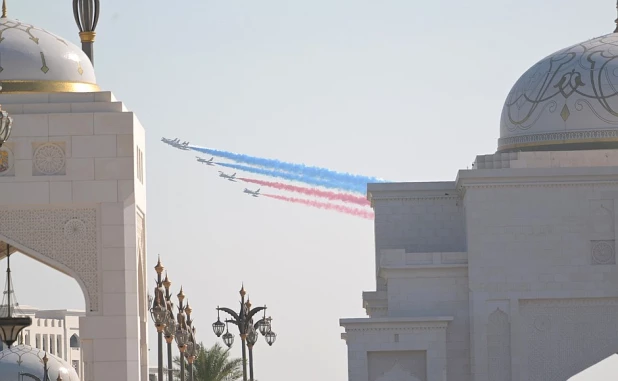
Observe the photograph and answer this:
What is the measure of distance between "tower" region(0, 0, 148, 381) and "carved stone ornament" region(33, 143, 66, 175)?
15mm

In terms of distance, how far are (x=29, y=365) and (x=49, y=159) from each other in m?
9.52

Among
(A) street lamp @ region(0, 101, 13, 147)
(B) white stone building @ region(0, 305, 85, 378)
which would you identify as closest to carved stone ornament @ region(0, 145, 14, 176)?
→ (A) street lamp @ region(0, 101, 13, 147)

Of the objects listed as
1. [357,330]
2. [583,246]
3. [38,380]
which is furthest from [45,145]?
[583,246]

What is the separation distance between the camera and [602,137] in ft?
129

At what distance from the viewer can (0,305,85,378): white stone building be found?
98.0 metres

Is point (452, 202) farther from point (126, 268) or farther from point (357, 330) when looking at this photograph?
point (126, 268)

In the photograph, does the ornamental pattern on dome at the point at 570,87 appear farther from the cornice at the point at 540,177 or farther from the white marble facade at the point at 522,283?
the cornice at the point at 540,177

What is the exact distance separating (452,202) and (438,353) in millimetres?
4946

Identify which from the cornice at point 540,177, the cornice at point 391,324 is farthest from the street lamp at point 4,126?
the cornice at point 540,177

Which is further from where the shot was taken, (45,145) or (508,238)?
(508,238)

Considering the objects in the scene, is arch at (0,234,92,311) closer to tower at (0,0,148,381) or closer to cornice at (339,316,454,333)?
tower at (0,0,148,381)

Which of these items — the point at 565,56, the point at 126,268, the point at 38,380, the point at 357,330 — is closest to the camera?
the point at 126,268

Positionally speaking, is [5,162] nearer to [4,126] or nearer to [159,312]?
[159,312]

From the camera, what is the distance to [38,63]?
27.6 metres
